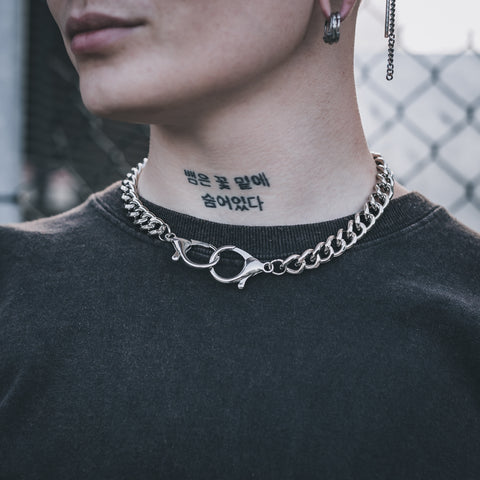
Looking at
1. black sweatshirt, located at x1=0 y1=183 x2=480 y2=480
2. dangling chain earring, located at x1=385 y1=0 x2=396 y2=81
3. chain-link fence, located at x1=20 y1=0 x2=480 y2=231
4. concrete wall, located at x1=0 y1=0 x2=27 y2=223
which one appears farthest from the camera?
chain-link fence, located at x1=20 y1=0 x2=480 y2=231

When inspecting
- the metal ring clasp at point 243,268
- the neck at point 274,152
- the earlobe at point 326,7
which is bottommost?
the metal ring clasp at point 243,268

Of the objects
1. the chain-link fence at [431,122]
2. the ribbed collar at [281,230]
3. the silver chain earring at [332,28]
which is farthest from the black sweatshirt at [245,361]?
the chain-link fence at [431,122]

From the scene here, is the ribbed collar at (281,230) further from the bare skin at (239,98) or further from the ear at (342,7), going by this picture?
the ear at (342,7)

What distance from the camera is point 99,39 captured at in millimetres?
718

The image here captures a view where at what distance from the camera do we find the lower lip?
71 cm

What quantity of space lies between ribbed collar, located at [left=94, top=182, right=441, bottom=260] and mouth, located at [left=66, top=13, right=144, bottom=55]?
0.91 feet

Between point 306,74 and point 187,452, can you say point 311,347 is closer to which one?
point 187,452

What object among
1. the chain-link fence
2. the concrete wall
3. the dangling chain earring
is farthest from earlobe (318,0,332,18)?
the concrete wall

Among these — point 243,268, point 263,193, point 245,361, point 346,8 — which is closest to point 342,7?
point 346,8

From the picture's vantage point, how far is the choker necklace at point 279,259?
787 millimetres

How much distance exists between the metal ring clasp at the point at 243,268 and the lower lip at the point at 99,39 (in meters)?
0.33

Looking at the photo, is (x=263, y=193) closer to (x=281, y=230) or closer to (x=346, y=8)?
(x=281, y=230)

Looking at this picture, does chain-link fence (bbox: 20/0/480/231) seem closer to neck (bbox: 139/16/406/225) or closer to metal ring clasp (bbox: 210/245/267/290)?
neck (bbox: 139/16/406/225)

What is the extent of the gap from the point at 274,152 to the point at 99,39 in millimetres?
305
